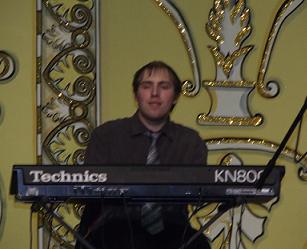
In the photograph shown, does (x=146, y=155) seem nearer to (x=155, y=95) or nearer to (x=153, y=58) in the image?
(x=155, y=95)

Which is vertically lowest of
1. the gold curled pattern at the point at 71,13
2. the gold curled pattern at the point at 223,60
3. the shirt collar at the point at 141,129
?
the shirt collar at the point at 141,129

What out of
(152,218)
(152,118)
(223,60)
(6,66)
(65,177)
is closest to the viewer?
(65,177)

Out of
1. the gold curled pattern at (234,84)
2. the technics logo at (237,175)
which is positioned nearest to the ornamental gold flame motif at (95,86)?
the gold curled pattern at (234,84)

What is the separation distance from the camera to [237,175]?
1464 mm

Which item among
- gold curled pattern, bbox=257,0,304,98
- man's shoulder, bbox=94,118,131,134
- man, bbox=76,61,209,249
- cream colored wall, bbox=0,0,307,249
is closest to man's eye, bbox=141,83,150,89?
man, bbox=76,61,209,249

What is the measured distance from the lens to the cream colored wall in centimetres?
209

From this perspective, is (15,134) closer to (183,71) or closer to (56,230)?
(56,230)

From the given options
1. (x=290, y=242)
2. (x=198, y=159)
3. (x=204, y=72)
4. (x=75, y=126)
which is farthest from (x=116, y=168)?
(x=290, y=242)

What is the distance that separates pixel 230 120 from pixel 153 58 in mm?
357

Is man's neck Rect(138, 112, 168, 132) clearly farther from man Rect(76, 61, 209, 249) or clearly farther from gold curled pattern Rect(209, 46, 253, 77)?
gold curled pattern Rect(209, 46, 253, 77)

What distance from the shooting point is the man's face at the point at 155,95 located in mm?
1792

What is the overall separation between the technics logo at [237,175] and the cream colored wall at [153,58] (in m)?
0.73

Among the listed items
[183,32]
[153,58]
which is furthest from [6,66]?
[183,32]

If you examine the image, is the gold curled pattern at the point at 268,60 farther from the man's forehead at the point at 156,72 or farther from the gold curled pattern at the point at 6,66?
the gold curled pattern at the point at 6,66
